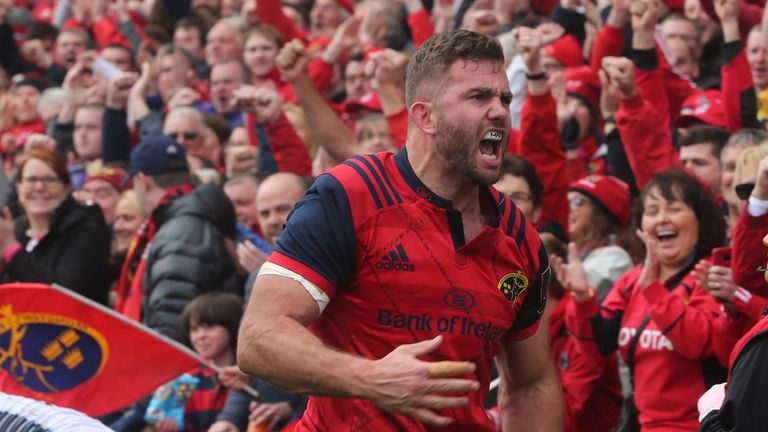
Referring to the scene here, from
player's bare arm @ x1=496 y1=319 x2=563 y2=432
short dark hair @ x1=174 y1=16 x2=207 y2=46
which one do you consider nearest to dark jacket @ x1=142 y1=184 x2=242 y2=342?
player's bare arm @ x1=496 y1=319 x2=563 y2=432

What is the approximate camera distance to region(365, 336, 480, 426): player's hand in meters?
3.56

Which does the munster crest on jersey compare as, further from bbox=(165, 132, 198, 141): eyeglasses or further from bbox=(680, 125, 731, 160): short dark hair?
bbox=(165, 132, 198, 141): eyeglasses

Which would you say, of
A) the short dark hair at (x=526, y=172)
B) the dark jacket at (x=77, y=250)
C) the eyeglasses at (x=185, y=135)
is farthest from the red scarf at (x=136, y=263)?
the short dark hair at (x=526, y=172)

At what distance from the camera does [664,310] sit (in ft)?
18.5

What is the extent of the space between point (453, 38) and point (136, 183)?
493 centimetres

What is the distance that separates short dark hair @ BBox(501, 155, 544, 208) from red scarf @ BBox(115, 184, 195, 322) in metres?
2.15

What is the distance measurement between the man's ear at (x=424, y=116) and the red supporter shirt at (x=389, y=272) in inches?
5.5

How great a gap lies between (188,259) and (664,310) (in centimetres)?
→ 300

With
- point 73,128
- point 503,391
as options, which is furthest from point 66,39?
point 503,391

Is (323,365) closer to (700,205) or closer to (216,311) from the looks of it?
(700,205)

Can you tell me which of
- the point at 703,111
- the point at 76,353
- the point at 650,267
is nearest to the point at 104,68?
the point at 76,353

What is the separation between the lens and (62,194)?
28.8ft

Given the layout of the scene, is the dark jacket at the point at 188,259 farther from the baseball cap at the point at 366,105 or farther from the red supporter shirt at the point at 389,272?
the red supporter shirt at the point at 389,272

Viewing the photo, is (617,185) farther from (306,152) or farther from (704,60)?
(704,60)
